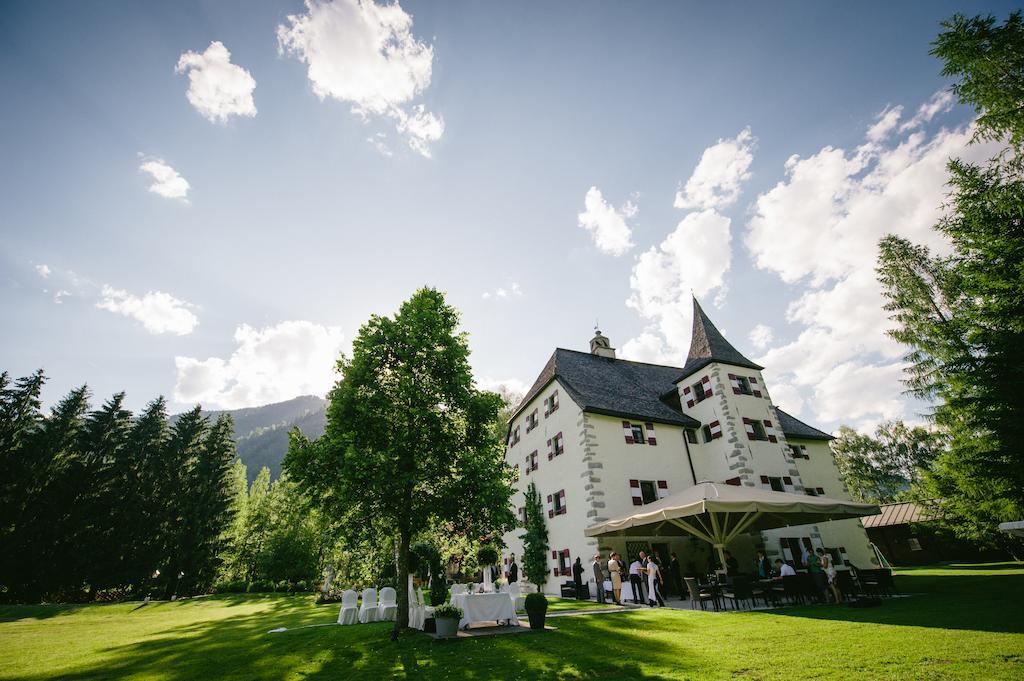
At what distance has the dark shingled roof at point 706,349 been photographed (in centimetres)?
2556

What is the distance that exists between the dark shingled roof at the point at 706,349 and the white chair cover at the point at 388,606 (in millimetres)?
20408

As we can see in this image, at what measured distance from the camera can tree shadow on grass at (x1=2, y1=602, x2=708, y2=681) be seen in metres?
7.73

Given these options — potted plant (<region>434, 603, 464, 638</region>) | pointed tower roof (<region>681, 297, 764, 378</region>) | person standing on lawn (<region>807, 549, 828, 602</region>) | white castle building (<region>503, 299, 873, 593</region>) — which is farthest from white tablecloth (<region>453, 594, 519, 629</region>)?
pointed tower roof (<region>681, 297, 764, 378</region>)

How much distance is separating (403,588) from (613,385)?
1868 cm

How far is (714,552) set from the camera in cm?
2169

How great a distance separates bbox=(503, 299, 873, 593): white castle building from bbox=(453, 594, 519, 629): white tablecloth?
8738mm

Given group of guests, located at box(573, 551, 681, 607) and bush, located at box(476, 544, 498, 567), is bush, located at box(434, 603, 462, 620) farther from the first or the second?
bush, located at box(476, 544, 498, 567)

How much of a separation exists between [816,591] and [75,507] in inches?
1624

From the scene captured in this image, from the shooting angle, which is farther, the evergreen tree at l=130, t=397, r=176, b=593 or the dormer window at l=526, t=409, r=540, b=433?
the evergreen tree at l=130, t=397, r=176, b=593

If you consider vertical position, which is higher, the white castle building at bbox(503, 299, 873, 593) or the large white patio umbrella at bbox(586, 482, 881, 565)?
the white castle building at bbox(503, 299, 873, 593)

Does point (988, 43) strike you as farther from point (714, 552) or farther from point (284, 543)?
point (284, 543)

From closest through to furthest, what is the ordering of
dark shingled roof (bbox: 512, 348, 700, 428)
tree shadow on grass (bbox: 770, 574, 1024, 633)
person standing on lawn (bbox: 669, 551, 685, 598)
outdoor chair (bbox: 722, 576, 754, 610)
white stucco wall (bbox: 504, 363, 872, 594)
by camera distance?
1. tree shadow on grass (bbox: 770, 574, 1024, 633)
2. outdoor chair (bbox: 722, 576, 754, 610)
3. person standing on lawn (bbox: 669, 551, 685, 598)
4. white stucco wall (bbox: 504, 363, 872, 594)
5. dark shingled roof (bbox: 512, 348, 700, 428)

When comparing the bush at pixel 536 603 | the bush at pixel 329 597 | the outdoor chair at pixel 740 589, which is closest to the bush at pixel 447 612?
the bush at pixel 536 603

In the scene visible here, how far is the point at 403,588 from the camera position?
464 inches
